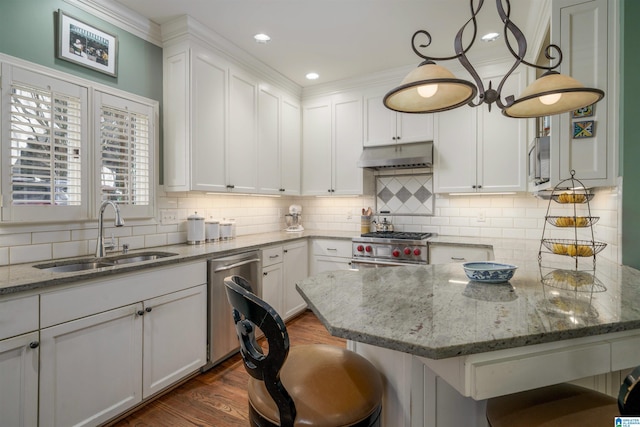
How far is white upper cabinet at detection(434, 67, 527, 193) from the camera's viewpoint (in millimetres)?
3018

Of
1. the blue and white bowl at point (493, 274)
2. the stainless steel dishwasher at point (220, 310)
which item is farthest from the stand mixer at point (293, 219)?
the blue and white bowl at point (493, 274)

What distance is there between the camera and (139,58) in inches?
102

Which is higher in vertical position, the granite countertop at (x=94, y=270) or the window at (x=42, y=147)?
the window at (x=42, y=147)

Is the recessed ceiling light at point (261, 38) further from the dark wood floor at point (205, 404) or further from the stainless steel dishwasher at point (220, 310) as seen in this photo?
the dark wood floor at point (205, 404)

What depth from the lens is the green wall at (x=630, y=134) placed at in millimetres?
1685

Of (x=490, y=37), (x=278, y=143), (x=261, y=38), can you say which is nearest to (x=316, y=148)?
(x=278, y=143)

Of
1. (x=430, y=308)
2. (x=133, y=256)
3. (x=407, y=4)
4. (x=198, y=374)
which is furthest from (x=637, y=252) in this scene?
(x=133, y=256)

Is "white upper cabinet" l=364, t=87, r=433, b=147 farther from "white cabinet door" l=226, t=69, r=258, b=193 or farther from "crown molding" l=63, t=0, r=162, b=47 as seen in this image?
"crown molding" l=63, t=0, r=162, b=47

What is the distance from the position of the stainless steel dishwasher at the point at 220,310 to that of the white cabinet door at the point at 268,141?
3.54 feet

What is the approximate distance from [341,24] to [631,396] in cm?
284

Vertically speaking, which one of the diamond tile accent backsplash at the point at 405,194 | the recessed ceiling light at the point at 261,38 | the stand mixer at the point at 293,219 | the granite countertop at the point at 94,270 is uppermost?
the recessed ceiling light at the point at 261,38

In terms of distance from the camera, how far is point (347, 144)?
3.85 metres

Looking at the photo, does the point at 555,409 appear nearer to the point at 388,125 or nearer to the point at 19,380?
the point at 19,380

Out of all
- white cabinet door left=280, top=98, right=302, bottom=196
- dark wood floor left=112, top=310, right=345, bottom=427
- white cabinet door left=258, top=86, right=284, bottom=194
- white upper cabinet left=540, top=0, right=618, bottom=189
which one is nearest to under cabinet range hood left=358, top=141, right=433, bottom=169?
white cabinet door left=280, top=98, right=302, bottom=196
